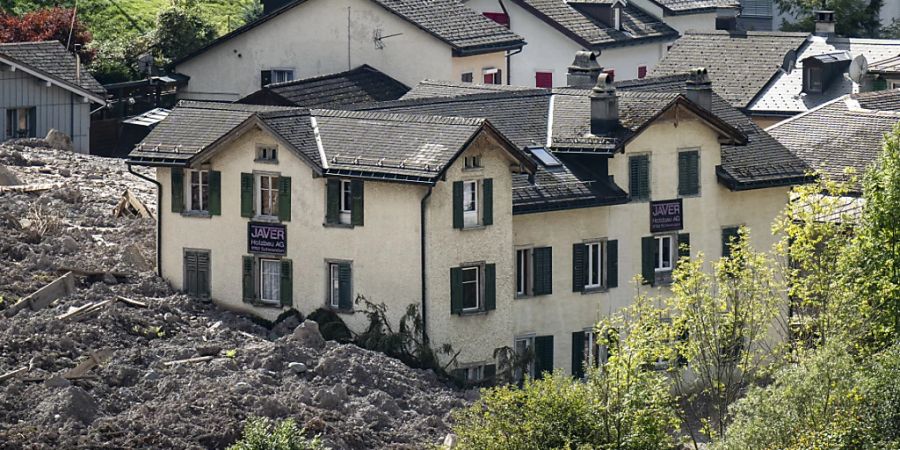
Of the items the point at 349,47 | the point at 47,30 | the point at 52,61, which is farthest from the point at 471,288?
the point at 47,30

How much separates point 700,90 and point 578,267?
921 centimetres

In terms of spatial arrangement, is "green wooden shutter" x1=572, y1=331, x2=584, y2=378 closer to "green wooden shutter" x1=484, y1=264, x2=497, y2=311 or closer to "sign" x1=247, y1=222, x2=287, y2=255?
"green wooden shutter" x1=484, y1=264, x2=497, y2=311

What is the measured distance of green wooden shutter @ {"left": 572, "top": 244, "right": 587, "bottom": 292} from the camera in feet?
249

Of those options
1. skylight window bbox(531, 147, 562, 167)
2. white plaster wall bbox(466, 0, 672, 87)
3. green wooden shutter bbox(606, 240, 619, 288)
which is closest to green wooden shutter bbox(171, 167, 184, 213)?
skylight window bbox(531, 147, 562, 167)

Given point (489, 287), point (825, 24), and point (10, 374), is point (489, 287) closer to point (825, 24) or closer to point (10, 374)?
point (10, 374)

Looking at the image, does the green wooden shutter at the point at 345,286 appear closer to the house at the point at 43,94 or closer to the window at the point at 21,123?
the house at the point at 43,94

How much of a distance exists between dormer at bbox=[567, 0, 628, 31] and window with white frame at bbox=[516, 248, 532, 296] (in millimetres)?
36618

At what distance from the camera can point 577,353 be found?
2995 inches

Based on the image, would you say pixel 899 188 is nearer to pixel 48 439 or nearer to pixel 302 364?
pixel 302 364

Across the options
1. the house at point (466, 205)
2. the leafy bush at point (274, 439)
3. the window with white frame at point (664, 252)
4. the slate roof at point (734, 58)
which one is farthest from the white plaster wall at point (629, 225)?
the slate roof at point (734, 58)

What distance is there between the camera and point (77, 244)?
76.2 m

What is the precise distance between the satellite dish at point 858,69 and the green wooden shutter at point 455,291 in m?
33.2

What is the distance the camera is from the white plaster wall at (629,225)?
75.1m

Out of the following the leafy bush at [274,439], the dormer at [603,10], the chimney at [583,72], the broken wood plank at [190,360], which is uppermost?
the dormer at [603,10]
